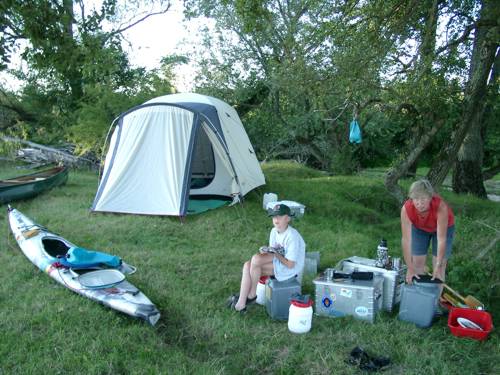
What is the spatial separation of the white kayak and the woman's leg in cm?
75

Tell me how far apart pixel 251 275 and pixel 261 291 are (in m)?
0.19

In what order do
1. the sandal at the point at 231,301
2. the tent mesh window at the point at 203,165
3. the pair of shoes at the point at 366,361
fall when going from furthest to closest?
the tent mesh window at the point at 203,165, the sandal at the point at 231,301, the pair of shoes at the point at 366,361

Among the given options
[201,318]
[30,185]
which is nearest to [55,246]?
[201,318]

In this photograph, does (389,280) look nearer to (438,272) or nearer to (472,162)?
(438,272)

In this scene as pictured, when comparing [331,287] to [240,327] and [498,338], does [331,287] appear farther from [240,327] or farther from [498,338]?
[498,338]

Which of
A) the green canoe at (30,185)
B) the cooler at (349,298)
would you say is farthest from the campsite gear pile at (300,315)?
the green canoe at (30,185)

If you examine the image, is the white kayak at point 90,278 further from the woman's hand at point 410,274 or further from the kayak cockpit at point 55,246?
the woman's hand at point 410,274

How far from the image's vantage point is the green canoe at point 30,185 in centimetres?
816

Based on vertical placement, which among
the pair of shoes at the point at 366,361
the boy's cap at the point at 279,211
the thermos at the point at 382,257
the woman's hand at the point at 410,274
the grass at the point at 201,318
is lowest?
the grass at the point at 201,318

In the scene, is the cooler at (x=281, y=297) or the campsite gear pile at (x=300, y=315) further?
the cooler at (x=281, y=297)

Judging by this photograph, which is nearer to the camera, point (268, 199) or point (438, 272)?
point (438, 272)

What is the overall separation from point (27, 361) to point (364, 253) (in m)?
3.93

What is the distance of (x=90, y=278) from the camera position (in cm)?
428

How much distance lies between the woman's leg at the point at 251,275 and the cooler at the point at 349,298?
51 cm
